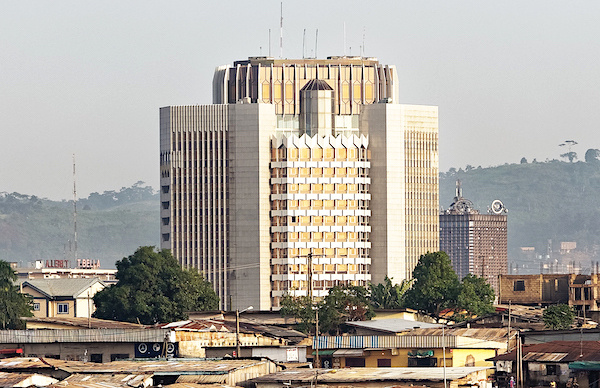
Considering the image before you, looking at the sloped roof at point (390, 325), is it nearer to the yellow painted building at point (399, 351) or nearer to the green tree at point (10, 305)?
the yellow painted building at point (399, 351)

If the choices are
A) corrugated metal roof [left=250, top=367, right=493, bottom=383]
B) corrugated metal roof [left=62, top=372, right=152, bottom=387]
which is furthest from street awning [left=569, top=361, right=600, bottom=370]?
corrugated metal roof [left=62, top=372, right=152, bottom=387]

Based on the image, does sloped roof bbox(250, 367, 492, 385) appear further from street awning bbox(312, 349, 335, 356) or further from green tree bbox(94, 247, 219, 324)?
green tree bbox(94, 247, 219, 324)

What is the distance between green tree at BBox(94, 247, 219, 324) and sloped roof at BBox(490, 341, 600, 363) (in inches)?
2929

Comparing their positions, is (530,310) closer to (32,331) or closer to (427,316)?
(427,316)

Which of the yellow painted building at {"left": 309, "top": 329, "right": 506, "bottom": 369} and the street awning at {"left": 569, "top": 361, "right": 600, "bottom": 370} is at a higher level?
the street awning at {"left": 569, "top": 361, "right": 600, "bottom": 370}

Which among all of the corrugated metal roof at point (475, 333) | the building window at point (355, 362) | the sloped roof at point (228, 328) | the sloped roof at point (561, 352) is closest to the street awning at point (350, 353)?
the building window at point (355, 362)

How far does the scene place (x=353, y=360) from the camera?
11938cm

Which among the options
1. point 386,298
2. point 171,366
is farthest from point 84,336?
point 386,298

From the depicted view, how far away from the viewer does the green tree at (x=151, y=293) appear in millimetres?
172375

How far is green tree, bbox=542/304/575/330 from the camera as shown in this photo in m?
141

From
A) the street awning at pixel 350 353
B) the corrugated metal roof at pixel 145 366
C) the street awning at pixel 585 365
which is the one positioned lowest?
the street awning at pixel 350 353

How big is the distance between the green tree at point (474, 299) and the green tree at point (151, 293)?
102 ft

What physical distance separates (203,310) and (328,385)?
86836mm

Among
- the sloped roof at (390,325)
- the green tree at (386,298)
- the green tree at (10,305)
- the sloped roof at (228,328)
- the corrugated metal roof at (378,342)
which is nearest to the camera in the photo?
the corrugated metal roof at (378,342)
